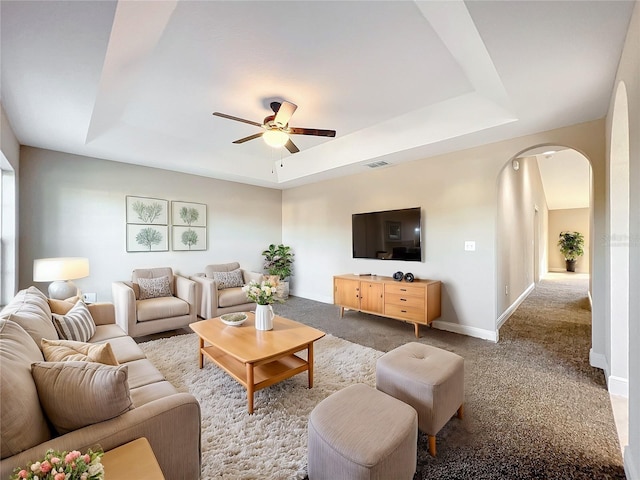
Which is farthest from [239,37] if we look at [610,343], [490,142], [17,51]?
[610,343]

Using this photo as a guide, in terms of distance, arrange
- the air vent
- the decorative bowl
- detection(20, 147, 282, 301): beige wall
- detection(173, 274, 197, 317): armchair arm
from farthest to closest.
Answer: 1. the air vent
2. detection(173, 274, 197, 317): armchair arm
3. detection(20, 147, 282, 301): beige wall
4. the decorative bowl

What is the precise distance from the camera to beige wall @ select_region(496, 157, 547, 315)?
4051 millimetres

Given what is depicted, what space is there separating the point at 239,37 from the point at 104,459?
8.04ft

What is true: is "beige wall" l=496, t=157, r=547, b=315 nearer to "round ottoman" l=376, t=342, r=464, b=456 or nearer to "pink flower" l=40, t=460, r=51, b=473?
"round ottoman" l=376, t=342, r=464, b=456

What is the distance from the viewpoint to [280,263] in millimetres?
5988

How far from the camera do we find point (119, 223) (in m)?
4.25

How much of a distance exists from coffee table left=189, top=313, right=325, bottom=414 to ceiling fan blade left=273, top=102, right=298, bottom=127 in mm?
1970

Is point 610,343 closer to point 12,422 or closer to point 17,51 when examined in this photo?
point 12,422

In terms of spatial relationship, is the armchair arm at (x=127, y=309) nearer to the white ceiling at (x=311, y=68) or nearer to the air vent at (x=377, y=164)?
the white ceiling at (x=311, y=68)

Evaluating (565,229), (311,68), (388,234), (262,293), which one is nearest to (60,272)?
(262,293)

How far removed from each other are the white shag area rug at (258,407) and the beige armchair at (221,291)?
0.83 m

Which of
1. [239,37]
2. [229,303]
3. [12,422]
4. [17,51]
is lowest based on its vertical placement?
[229,303]

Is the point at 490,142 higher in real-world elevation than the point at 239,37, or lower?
lower

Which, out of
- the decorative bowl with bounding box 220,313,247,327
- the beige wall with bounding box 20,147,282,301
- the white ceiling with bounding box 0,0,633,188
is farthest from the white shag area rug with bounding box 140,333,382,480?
the white ceiling with bounding box 0,0,633,188
